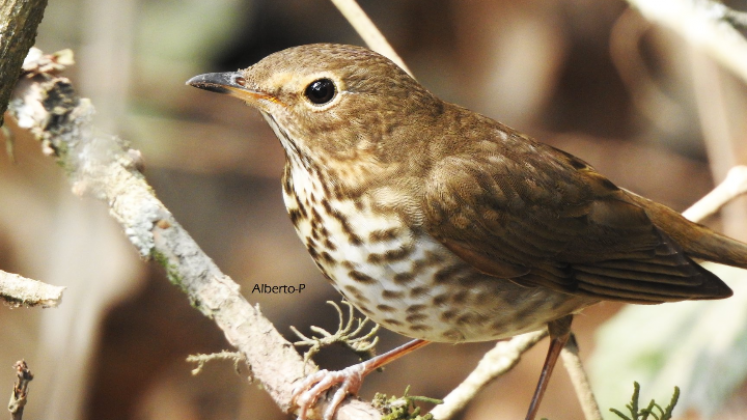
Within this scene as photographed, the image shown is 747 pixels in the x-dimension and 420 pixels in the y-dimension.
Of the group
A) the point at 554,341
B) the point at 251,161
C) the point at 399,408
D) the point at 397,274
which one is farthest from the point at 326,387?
the point at 251,161

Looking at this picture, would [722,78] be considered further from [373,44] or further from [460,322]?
[460,322]

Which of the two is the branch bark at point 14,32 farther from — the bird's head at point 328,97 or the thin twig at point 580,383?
the thin twig at point 580,383

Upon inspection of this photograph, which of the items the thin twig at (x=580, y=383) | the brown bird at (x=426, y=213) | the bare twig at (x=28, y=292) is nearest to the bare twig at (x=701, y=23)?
the brown bird at (x=426, y=213)

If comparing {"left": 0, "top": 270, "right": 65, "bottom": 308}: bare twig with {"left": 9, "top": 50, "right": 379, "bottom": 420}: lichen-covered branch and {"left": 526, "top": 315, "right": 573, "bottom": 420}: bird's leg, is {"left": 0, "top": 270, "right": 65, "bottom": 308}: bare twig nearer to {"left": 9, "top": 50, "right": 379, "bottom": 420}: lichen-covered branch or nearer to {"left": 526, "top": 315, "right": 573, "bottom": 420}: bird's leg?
{"left": 9, "top": 50, "right": 379, "bottom": 420}: lichen-covered branch

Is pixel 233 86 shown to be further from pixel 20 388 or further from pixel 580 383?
pixel 580 383

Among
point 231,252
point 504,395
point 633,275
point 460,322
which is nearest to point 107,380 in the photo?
point 231,252
